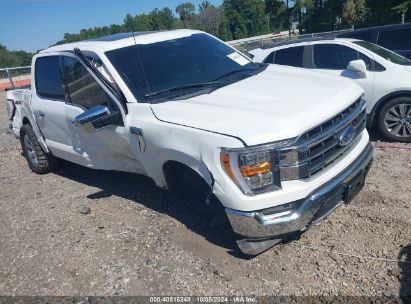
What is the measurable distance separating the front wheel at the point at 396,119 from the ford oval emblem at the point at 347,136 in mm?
2729

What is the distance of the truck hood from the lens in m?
2.90

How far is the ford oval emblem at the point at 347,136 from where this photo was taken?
3305 mm

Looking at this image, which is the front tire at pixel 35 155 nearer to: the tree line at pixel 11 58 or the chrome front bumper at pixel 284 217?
the chrome front bumper at pixel 284 217

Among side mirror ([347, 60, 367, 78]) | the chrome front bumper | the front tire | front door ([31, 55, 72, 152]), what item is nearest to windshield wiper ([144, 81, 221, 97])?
the chrome front bumper

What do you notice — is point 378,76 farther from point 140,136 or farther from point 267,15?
point 267,15

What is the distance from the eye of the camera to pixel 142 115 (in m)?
3.62

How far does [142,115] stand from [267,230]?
1521 millimetres

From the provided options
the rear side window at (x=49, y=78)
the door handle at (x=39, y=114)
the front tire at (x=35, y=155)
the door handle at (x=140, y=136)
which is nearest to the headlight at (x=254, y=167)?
the door handle at (x=140, y=136)

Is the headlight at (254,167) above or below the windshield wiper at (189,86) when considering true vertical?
below

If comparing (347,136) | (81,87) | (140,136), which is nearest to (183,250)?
(140,136)

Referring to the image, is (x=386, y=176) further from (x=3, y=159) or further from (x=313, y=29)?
(x=313, y=29)

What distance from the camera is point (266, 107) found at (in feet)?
10.4

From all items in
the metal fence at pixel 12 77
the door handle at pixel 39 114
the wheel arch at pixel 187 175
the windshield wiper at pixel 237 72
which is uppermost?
the windshield wiper at pixel 237 72

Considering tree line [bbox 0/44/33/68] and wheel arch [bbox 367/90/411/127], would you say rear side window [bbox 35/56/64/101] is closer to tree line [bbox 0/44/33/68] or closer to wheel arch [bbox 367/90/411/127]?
wheel arch [bbox 367/90/411/127]
